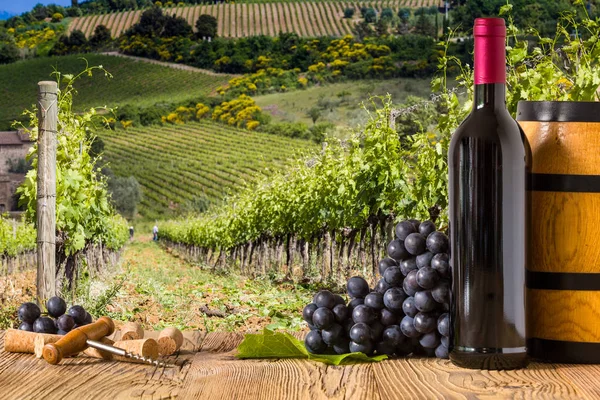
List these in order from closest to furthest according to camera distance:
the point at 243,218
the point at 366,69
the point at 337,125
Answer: the point at 243,218 → the point at 337,125 → the point at 366,69

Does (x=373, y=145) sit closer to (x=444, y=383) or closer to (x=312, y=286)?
(x=312, y=286)

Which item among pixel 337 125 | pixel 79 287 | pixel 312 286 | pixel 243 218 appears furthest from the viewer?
pixel 337 125

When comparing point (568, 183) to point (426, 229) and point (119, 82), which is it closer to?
point (426, 229)

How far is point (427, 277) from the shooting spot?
3.12 feet

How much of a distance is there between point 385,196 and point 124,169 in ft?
61.0

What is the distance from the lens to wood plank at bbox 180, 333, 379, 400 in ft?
2.68

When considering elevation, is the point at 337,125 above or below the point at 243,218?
above

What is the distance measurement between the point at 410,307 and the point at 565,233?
201mm

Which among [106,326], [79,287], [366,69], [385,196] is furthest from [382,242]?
[366,69]

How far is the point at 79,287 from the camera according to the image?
21.7 feet

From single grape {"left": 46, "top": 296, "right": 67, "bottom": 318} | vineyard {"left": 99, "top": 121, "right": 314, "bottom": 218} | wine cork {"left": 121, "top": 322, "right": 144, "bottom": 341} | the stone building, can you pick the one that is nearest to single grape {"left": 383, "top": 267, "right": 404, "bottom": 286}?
wine cork {"left": 121, "top": 322, "right": 144, "bottom": 341}

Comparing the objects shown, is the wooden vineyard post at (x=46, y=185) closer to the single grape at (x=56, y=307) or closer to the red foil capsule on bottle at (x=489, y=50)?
the single grape at (x=56, y=307)

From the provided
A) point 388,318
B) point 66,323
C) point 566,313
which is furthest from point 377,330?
point 66,323

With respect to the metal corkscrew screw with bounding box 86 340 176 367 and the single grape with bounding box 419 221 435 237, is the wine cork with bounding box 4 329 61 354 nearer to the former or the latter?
the metal corkscrew screw with bounding box 86 340 176 367
